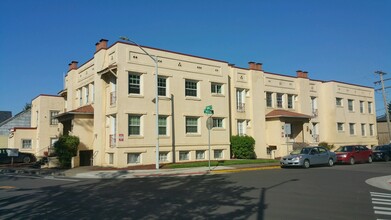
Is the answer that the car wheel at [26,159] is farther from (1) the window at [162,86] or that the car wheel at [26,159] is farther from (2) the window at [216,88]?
(2) the window at [216,88]

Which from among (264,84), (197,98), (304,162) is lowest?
(304,162)

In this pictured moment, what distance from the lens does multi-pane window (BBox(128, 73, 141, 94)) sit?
2630cm

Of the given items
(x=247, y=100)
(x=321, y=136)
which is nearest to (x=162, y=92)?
(x=247, y=100)

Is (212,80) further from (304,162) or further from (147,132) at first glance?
(304,162)

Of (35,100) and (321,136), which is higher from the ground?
(35,100)

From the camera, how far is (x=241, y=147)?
Answer: 31.7 meters

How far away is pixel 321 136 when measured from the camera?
41.6 meters

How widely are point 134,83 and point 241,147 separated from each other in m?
11.5

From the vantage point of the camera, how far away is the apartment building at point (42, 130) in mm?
41156

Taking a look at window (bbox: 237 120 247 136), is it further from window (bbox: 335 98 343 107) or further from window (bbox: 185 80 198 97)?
window (bbox: 335 98 343 107)

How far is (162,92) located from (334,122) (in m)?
23.6

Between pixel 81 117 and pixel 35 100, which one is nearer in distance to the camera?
pixel 81 117

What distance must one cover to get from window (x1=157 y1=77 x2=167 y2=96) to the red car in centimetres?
1494

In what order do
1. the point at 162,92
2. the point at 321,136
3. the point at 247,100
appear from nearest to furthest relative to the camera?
the point at 162,92
the point at 247,100
the point at 321,136
